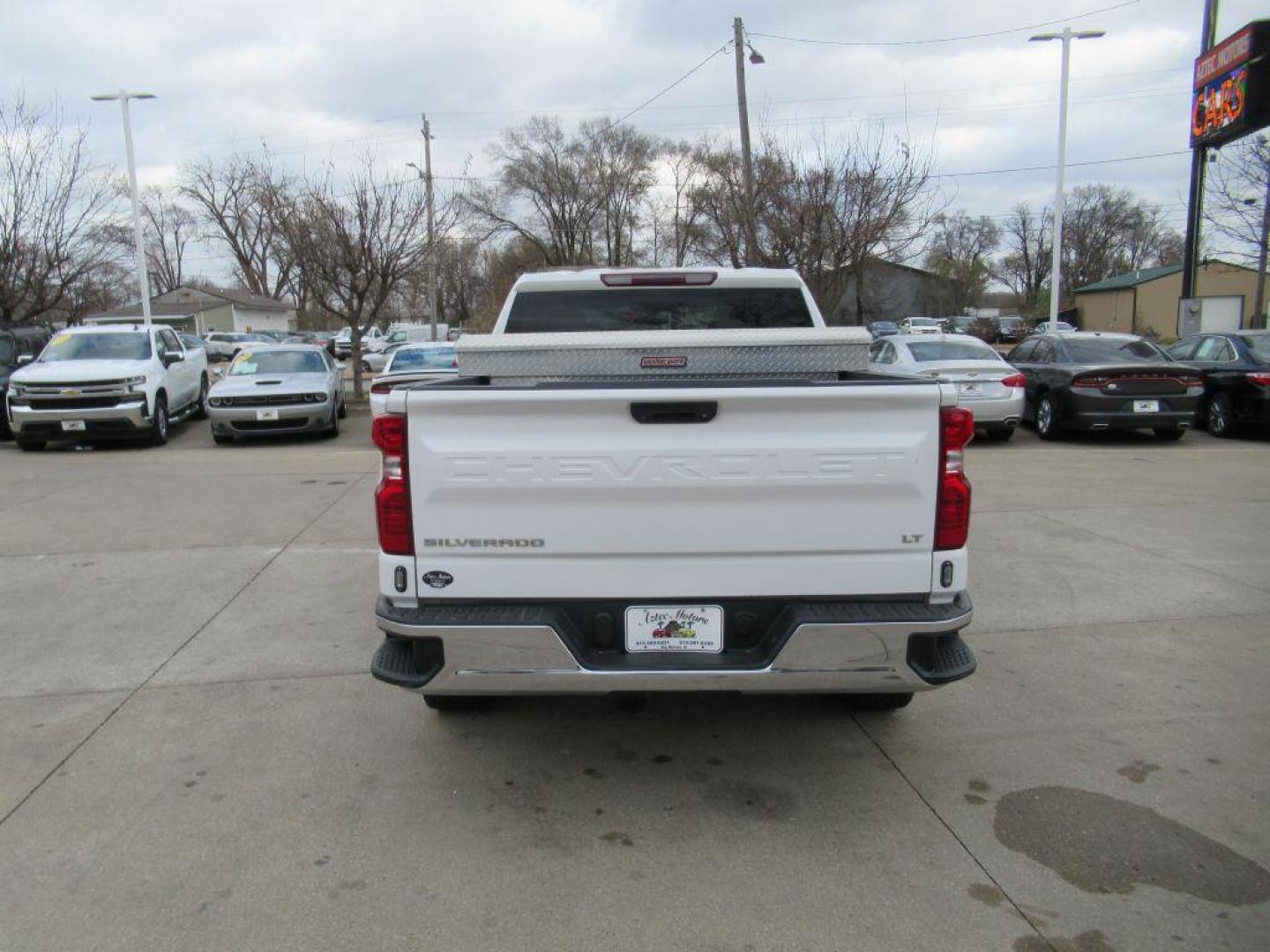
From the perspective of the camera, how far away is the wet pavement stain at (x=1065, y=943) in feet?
8.66

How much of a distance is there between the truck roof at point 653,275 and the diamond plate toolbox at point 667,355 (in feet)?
3.81

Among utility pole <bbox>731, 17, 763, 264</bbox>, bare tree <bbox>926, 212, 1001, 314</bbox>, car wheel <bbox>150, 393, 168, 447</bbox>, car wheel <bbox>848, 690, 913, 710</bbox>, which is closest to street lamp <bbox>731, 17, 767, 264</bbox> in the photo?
utility pole <bbox>731, 17, 763, 264</bbox>

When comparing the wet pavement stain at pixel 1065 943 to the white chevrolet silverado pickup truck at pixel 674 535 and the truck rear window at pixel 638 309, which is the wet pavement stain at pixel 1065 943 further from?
the truck rear window at pixel 638 309

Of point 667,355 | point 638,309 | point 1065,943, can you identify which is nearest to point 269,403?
point 638,309

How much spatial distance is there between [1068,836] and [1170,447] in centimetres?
1135

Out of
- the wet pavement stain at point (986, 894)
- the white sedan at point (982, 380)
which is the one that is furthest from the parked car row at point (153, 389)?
the wet pavement stain at point (986, 894)

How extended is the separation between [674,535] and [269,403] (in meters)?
Result: 12.5

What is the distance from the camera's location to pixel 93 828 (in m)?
3.32

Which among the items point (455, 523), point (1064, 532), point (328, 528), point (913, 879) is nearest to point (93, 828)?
point (455, 523)

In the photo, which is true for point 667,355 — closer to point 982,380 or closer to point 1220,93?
point 982,380

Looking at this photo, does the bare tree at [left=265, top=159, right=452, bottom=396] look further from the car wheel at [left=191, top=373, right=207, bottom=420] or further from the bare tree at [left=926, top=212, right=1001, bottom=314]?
the bare tree at [left=926, top=212, right=1001, bottom=314]

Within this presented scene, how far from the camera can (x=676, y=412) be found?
3.09 metres

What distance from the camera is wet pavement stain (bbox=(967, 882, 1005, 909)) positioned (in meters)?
2.87

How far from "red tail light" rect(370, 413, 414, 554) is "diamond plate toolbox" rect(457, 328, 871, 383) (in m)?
0.70
